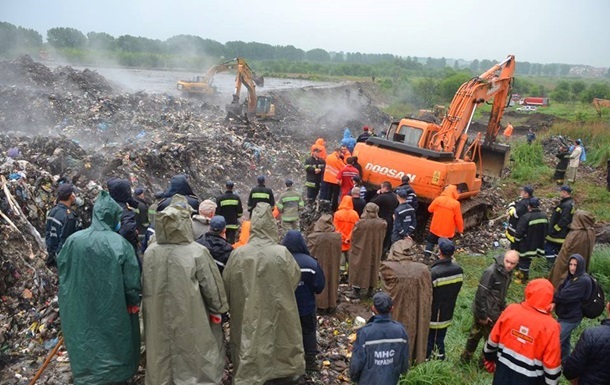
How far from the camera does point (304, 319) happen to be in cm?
482

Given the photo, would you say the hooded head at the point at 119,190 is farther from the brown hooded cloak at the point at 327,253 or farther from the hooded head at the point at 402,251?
the hooded head at the point at 402,251

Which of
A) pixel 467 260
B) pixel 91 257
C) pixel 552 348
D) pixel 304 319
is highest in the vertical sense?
pixel 91 257

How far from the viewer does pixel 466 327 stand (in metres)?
6.29

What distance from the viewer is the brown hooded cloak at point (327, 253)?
20.8ft

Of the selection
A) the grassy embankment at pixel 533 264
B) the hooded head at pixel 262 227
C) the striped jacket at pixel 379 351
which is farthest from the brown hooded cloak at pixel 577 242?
the hooded head at pixel 262 227

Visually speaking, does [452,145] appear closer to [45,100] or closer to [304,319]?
[304,319]

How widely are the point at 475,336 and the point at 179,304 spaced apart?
3.27 meters

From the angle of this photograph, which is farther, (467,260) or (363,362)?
(467,260)

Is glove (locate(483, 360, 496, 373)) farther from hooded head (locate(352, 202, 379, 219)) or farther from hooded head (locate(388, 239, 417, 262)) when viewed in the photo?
hooded head (locate(352, 202, 379, 219))

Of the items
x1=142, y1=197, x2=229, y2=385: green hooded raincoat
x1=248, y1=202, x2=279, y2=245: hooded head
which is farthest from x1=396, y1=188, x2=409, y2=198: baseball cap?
x1=142, y1=197, x2=229, y2=385: green hooded raincoat

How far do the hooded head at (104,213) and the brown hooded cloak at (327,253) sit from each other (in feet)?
9.67

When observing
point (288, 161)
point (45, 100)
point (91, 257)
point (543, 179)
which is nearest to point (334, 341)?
point (91, 257)

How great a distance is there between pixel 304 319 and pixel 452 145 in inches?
293

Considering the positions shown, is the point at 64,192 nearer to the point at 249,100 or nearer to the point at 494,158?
the point at 494,158
